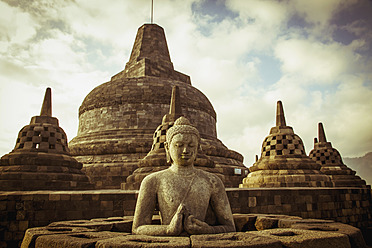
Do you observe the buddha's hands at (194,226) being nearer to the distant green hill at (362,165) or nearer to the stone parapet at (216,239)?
the stone parapet at (216,239)

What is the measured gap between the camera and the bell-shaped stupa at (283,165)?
10172 mm

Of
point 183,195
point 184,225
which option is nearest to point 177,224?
point 184,225

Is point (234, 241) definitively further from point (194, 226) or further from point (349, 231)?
point (349, 231)

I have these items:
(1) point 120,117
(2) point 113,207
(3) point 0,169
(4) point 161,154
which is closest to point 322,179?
(4) point 161,154

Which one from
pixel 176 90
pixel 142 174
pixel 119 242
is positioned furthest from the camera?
pixel 176 90

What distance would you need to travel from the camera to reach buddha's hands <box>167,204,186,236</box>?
8.97 feet

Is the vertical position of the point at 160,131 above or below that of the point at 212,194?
above

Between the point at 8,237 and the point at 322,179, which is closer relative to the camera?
the point at 8,237

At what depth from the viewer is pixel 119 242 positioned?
227cm

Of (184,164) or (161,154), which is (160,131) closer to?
(161,154)

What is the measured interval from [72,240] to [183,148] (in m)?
1.53

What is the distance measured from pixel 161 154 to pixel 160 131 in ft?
2.89

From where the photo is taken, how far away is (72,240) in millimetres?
2439


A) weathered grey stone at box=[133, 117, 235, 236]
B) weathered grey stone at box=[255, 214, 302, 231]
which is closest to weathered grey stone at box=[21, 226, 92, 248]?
weathered grey stone at box=[133, 117, 235, 236]
